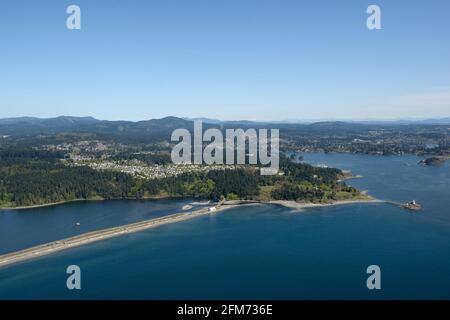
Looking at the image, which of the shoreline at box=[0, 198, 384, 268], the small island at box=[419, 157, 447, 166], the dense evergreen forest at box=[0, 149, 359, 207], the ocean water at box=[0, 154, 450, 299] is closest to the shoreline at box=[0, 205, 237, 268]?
the shoreline at box=[0, 198, 384, 268]

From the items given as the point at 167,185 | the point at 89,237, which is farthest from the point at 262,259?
the point at 167,185

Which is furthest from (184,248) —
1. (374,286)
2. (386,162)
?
(386,162)

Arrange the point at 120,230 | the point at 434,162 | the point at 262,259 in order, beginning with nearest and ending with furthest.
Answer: the point at 262,259, the point at 120,230, the point at 434,162

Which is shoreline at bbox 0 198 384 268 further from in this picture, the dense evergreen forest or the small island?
the small island

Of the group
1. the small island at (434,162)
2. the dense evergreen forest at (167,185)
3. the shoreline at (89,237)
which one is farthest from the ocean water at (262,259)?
the small island at (434,162)

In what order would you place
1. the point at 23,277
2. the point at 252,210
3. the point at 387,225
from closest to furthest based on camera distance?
the point at 23,277 < the point at 387,225 < the point at 252,210

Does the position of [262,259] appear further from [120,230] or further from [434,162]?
[434,162]
